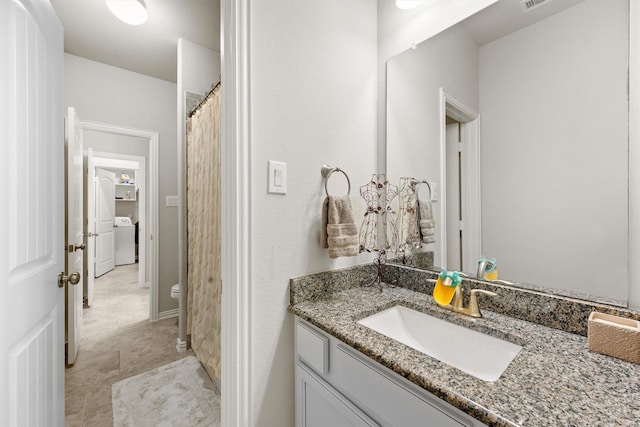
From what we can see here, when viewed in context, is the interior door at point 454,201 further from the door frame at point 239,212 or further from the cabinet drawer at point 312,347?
the door frame at point 239,212

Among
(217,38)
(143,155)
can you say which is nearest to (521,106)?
(217,38)

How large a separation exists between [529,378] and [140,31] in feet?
10.5

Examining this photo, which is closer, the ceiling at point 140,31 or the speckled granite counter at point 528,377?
the speckled granite counter at point 528,377

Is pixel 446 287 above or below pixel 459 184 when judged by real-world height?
below

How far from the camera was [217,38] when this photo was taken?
2.40 m

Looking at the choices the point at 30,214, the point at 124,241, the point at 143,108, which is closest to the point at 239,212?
the point at 30,214

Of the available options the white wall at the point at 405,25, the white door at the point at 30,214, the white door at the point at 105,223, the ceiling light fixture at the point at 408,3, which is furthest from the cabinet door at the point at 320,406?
the white door at the point at 105,223

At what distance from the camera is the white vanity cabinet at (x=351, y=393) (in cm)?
61

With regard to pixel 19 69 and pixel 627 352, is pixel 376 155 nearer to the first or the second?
pixel 627 352

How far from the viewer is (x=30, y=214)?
0.86 m

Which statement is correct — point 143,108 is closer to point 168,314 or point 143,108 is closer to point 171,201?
point 171,201

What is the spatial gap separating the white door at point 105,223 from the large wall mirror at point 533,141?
18.0 ft

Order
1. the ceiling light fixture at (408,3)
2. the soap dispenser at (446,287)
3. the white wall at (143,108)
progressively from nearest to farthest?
the soap dispenser at (446,287), the ceiling light fixture at (408,3), the white wall at (143,108)

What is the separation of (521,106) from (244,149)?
3.21 ft
